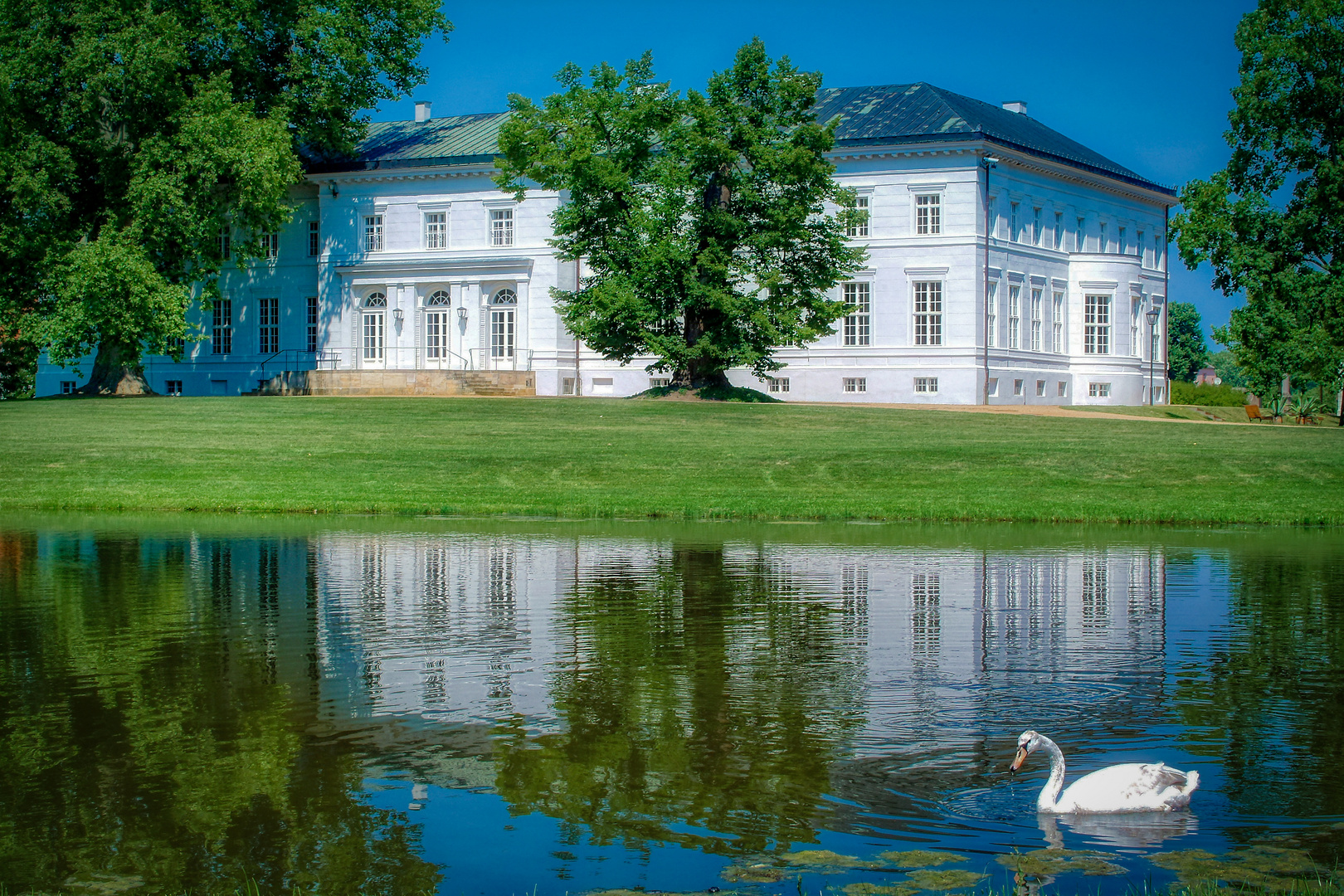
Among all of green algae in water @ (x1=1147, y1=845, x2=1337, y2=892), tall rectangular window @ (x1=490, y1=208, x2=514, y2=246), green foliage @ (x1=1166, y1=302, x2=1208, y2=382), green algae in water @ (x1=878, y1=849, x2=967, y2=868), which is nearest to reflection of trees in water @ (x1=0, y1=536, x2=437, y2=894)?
green algae in water @ (x1=878, y1=849, x2=967, y2=868)

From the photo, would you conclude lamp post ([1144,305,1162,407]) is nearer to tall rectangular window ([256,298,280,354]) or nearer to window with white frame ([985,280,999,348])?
window with white frame ([985,280,999,348])

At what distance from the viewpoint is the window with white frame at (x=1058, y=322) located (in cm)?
5894

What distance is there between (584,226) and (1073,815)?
1617 inches

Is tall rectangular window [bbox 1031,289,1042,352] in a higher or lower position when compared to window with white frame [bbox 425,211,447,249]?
lower

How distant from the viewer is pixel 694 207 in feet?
150

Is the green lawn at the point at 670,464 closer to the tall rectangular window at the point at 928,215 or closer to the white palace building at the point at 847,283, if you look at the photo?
the white palace building at the point at 847,283

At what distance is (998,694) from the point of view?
32.2 feet

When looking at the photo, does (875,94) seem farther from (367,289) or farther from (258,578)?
(258,578)

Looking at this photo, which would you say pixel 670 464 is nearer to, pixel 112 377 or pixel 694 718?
pixel 694 718

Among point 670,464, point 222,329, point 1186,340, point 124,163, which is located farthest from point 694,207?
point 1186,340

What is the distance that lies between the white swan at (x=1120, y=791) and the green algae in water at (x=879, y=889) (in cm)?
148

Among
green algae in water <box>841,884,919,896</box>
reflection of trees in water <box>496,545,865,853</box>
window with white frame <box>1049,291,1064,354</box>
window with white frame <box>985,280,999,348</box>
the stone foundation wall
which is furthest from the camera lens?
window with white frame <box>1049,291,1064,354</box>

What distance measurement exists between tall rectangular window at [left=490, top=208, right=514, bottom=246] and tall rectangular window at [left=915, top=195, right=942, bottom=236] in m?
17.3

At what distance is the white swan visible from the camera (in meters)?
7.13
